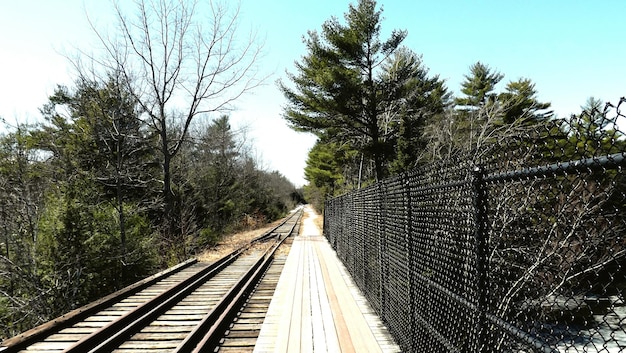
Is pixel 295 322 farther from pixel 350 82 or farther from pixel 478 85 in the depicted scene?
pixel 478 85

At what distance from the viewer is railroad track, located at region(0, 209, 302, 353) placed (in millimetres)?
5559

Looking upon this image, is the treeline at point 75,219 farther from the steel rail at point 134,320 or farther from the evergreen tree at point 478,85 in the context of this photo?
the evergreen tree at point 478,85

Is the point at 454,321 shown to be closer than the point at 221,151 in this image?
Yes

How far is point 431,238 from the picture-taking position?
3.66 m

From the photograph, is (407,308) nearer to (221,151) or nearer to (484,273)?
(484,273)

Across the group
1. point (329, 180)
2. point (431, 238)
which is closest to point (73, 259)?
point (431, 238)

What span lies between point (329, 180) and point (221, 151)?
14480mm

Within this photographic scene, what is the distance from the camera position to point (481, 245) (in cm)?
238

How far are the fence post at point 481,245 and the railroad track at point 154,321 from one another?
4.15 meters

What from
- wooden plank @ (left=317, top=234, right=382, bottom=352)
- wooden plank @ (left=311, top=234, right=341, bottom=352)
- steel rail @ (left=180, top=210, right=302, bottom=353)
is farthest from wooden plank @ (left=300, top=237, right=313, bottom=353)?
steel rail @ (left=180, top=210, right=302, bottom=353)

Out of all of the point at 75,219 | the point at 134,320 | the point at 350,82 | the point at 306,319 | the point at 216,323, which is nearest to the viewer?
the point at 306,319

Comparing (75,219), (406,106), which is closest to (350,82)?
(406,106)

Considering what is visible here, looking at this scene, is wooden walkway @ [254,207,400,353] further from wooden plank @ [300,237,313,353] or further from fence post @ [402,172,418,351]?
fence post @ [402,172,418,351]

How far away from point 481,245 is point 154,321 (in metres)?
6.56
